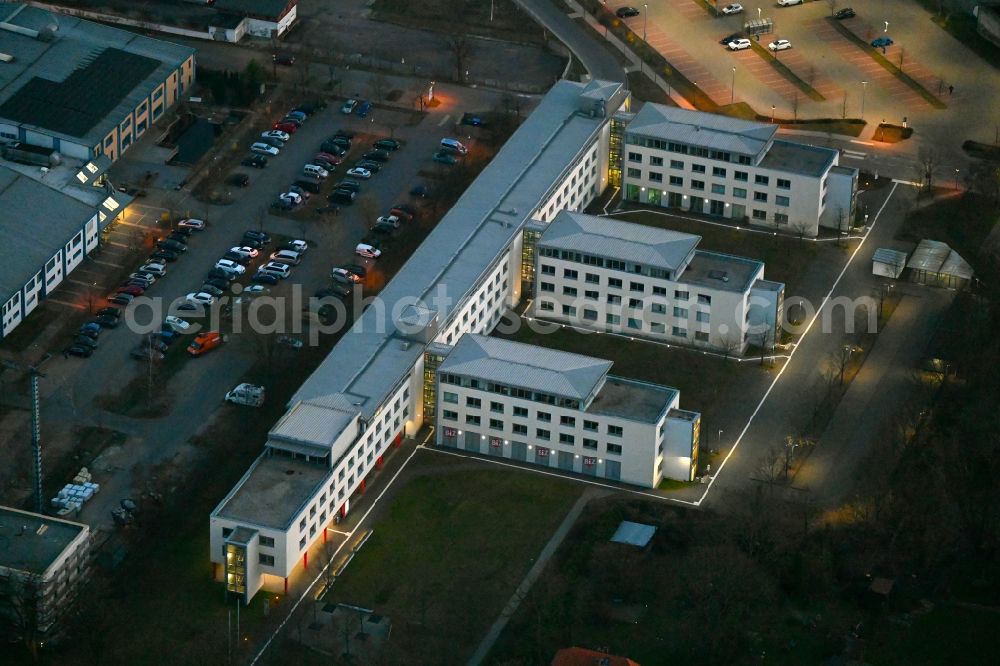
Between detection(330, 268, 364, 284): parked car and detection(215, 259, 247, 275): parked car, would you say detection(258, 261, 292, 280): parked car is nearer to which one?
detection(215, 259, 247, 275): parked car

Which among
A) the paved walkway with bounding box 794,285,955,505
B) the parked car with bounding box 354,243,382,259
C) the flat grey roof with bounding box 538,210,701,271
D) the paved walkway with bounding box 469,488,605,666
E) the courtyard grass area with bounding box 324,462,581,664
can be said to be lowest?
the parked car with bounding box 354,243,382,259

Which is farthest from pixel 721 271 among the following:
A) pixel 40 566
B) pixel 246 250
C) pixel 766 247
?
pixel 40 566

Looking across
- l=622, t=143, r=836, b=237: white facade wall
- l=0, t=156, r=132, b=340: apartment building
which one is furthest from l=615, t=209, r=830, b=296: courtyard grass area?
l=0, t=156, r=132, b=340: apartment building

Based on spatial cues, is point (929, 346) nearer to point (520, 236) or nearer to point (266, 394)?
point (520, 236)

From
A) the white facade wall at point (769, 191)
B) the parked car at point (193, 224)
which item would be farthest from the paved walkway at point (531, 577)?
the parked car at point (193, 224)

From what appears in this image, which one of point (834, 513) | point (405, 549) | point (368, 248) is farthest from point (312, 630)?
point (368, 248)

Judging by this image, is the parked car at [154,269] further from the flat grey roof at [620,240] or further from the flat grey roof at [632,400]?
the flat grey roof at [632,400]
